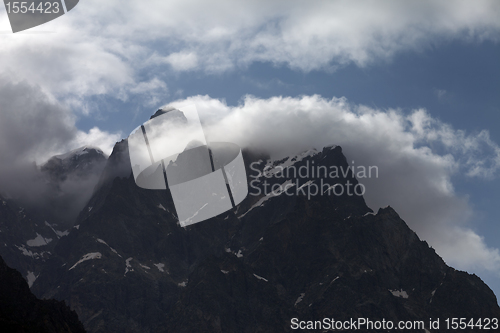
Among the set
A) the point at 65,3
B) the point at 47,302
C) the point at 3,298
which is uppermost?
the point at 65,3

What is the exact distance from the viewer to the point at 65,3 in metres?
145

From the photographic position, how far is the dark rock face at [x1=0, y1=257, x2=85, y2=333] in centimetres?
16638

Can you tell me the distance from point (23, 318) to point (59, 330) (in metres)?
10.2

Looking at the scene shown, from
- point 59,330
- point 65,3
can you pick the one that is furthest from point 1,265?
point 65,3

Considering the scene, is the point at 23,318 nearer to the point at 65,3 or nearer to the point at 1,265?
the point at 1,265

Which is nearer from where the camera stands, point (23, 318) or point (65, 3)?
point (65, 3)

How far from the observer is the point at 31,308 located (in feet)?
572

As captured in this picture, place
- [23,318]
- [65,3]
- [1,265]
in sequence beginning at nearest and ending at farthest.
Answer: [65,3] → [23,318] → [1,265]

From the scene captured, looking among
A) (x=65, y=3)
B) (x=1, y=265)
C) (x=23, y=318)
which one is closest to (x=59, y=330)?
(x=23, y=318)

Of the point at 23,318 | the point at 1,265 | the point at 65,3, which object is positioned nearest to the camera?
the point at 65,3

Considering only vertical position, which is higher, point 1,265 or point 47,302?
point 1,265

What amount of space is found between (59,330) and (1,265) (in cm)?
2563

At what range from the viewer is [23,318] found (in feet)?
540

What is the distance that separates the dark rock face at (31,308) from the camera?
166375 mm
